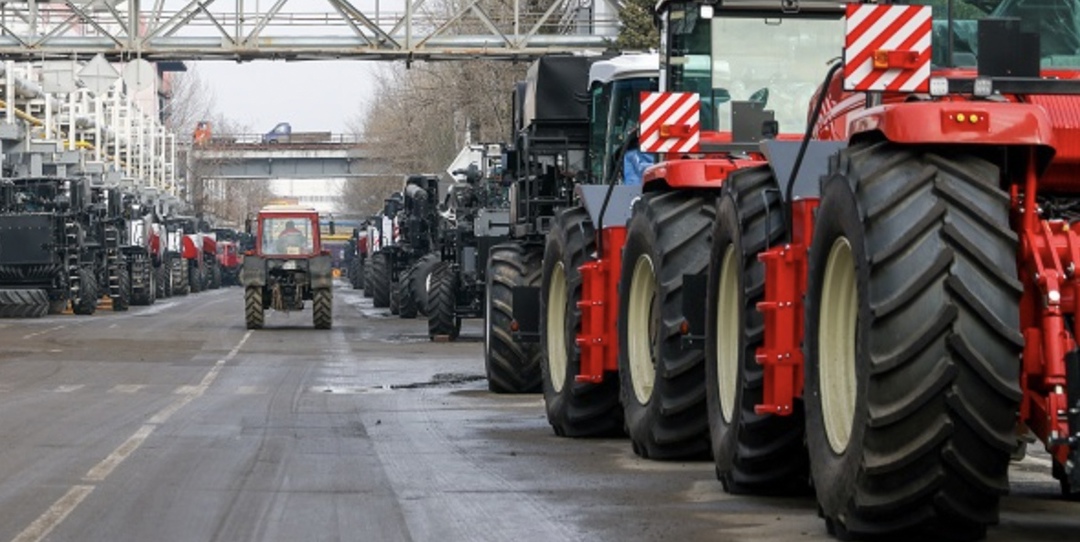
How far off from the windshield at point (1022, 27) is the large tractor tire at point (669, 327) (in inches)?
139

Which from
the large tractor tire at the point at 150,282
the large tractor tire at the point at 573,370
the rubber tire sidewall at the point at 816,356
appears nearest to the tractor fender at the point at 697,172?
the large tractor tire at the point at 573,370

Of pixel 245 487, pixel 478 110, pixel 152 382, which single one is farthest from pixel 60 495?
pixel 478 110

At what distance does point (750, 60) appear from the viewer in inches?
580

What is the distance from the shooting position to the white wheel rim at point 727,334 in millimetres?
11622

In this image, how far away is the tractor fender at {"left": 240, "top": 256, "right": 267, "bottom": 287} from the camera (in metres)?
41.1

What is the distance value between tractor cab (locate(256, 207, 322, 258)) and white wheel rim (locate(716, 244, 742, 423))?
31.5 meters

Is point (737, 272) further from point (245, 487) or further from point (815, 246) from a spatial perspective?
point (245, 487)

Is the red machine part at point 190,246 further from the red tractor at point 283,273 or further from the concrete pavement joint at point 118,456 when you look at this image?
the concrete pavement joint at point 118,456

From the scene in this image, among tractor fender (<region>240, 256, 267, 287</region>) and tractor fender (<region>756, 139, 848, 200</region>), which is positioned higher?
tractor fender (<region>756, 139, 848, 200</region>)

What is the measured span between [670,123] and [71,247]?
124 ft

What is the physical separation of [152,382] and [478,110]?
4106 cm

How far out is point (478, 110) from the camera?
212 ft

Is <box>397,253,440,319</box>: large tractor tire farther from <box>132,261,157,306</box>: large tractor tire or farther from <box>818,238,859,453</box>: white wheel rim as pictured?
<box>818,238,859,453</box>: white wheel rim

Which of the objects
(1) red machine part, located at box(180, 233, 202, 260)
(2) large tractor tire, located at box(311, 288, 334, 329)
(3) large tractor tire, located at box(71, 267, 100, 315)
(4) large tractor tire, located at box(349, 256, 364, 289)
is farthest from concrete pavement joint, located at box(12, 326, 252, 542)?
(4) large tractor tire, located at box(349, 256, 364, 289)
